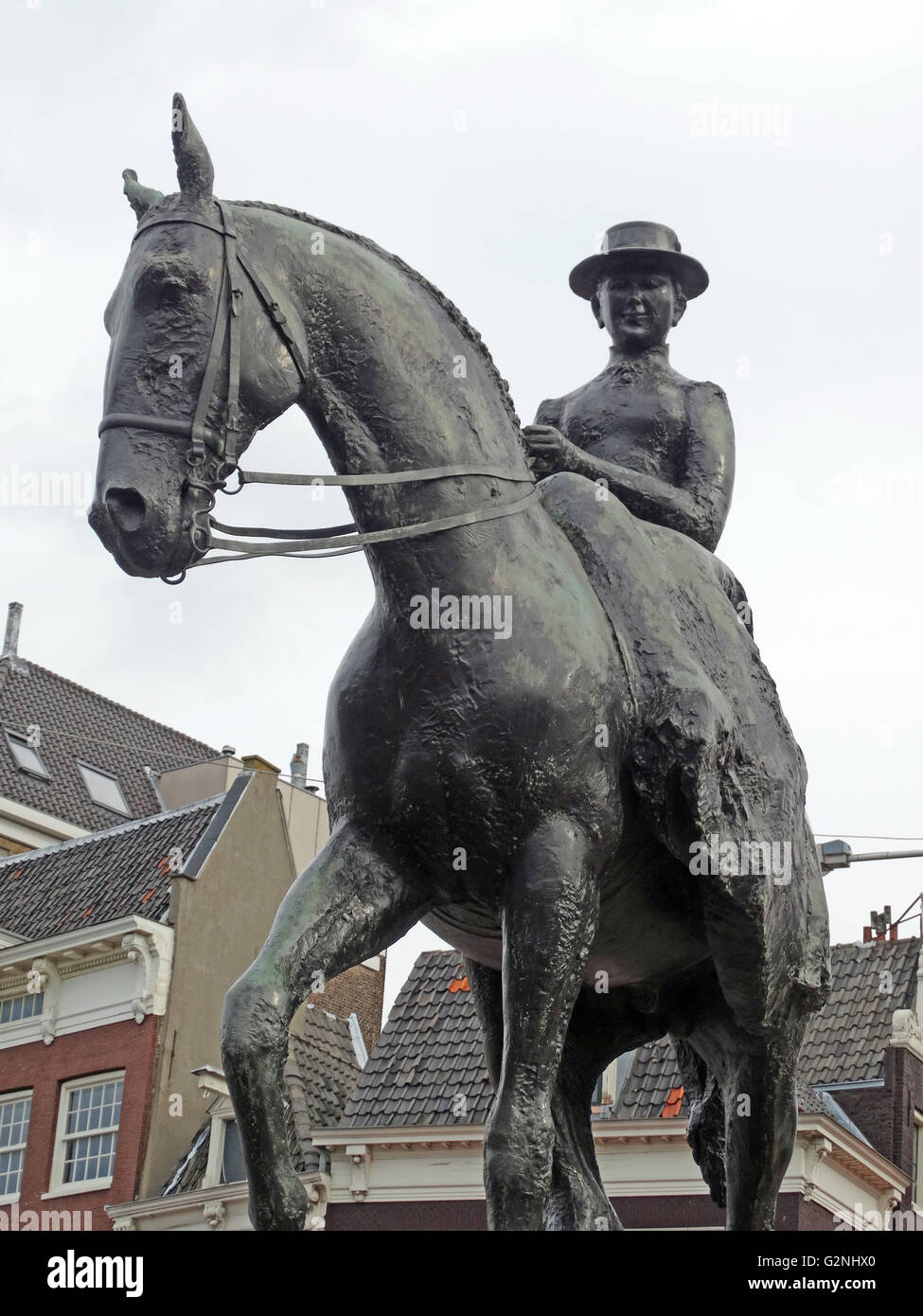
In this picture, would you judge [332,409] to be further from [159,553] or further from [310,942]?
[310,942]

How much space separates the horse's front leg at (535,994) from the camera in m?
5.13

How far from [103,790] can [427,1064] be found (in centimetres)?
1770

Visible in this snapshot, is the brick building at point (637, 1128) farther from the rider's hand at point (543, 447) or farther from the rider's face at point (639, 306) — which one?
the rider's hand at point (543, 447)

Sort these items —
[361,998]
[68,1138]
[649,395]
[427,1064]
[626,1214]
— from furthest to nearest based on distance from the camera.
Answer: [361,998], [68,1138], [427,1064], [626,1214], [649,395]

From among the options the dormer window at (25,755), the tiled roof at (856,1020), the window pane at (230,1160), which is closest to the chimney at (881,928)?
the tiled roof at (856,1020)

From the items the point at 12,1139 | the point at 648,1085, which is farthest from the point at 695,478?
the point at 12,1139

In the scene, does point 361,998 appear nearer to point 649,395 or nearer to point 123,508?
point 649,395

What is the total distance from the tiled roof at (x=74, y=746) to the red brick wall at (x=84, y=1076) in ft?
32.3

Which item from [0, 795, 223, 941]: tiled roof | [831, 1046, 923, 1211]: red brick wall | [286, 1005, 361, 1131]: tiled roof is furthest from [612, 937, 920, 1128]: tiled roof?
[0, 795, 223, 941]: tiled roof

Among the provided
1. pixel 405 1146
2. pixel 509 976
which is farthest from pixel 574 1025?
pixel 405 1146

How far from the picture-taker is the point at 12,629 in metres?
43.9
